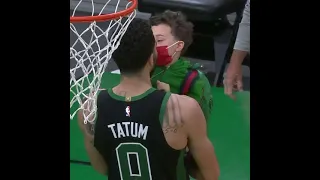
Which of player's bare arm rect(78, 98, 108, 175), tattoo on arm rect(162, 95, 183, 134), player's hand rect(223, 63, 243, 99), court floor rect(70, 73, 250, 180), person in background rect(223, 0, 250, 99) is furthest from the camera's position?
court floor rect(70, 73, 250, 180)

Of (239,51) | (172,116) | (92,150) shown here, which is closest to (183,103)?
(172,116)

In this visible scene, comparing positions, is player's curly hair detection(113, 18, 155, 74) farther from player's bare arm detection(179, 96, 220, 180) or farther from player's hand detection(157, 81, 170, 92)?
player's hand detection(157, 81, 170, 92)

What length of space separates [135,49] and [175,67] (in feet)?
1.84

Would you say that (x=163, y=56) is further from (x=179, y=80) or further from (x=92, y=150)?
(x=92, y=150)

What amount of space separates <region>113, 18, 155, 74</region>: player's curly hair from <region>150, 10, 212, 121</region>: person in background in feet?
1.42

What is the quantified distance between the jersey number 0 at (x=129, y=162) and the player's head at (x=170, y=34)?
50 centimetres

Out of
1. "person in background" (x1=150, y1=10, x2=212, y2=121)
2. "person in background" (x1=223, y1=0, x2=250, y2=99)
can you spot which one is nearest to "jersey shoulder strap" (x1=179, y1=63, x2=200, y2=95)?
"person in background" (x1=150, y1=10, x2=212, y2=121)

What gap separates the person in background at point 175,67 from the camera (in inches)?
96.9

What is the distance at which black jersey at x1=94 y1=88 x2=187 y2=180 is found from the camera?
1.95 metres
